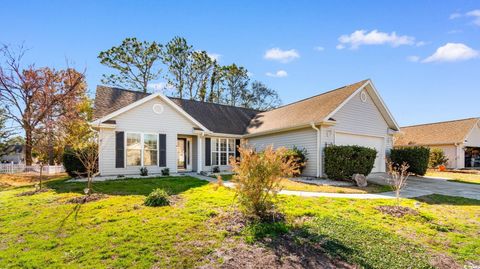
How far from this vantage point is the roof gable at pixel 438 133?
25.3 meters

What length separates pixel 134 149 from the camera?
14523 mm

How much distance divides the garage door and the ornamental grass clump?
32.5 feet

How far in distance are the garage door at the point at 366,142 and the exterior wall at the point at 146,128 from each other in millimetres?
8722

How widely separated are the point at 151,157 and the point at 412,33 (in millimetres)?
14404

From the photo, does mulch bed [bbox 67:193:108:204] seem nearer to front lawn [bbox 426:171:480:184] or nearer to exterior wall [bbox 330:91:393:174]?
exterior wall [bbox 330:91:393:174]

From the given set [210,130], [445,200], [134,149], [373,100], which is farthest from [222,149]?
[445,200]

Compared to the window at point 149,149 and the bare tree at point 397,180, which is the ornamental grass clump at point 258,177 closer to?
the bare tree at point 397,180

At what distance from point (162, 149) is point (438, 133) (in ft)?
91.7

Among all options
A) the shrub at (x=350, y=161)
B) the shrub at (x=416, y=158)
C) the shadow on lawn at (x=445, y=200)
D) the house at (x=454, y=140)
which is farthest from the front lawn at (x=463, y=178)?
the shadow on lawn at (x=445, y=200)

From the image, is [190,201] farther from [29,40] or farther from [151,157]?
[29,40]

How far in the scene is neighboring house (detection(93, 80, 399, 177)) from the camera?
13.8 metres

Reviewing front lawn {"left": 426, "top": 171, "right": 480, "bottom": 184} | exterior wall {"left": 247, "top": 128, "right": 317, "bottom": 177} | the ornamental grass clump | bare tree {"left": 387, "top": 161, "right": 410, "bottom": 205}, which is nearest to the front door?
exterior wall {"left": 247, "top": 128, "right": 317, "bottom": 177}

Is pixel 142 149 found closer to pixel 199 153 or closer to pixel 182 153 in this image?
pixel 199 153

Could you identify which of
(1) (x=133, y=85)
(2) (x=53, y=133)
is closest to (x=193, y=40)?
(1) (x=133, y=85)
